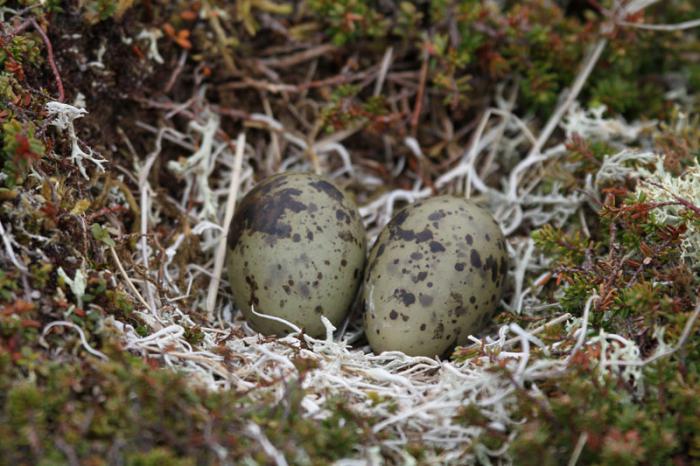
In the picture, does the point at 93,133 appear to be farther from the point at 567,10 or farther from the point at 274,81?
the point at 567,10

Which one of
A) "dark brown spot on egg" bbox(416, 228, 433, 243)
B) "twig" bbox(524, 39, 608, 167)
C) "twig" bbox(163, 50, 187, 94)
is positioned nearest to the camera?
"dark brown spot on egg" bbox(416, 228, 433, 243)

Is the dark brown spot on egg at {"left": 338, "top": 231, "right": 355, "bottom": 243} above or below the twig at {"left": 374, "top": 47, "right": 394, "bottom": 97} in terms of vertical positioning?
below

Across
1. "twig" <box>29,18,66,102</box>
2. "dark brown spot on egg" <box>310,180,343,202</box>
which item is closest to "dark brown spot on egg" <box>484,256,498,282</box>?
"dark brown spot on egg" <box>310,180,343,202</box>

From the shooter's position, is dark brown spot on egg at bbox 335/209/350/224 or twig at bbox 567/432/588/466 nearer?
twig at bbox 567/432/588/466

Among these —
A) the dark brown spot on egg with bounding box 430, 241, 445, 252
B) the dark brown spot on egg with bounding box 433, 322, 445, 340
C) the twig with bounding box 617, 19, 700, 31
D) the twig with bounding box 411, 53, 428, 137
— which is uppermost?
the twig with bounding box 617, 19, 700, 31

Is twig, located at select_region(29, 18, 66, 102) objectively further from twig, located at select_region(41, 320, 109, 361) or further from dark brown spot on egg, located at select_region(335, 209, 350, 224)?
dark brown spot on egg, located at select_region(335, 209, 350, 224)

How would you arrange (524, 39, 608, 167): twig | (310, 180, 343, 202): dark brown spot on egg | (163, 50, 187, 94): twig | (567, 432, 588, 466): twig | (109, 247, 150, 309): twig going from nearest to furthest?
1. (567, 432, 588, 466): twig
2. (109, 247, 150, 309): twig
3. (310, 180, 343, 202): dark brown spot on egg
4. (163, 50, 187, 94): twig
5. (524, 39, 608, 167): twig

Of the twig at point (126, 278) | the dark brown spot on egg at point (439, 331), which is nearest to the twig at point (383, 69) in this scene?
the dark brown spot on egg at point (439, 331)

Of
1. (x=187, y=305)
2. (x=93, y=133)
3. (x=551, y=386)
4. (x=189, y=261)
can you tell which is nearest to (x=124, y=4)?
(x=93, y=133)
